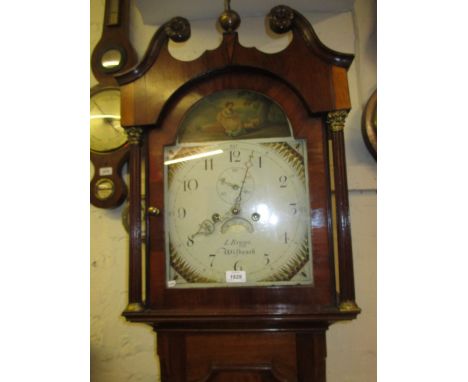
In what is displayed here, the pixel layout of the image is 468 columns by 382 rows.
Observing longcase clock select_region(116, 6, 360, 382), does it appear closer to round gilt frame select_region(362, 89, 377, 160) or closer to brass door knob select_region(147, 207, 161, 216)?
brass door knob select_region(147, 207, 161, 216)

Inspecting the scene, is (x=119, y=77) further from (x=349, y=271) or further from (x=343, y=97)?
(x=349, y=271)

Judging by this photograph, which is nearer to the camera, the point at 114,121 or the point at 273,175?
the point at 273,175

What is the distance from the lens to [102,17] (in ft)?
4.05

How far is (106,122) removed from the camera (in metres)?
1.14

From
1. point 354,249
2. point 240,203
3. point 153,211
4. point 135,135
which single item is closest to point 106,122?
point 135,135

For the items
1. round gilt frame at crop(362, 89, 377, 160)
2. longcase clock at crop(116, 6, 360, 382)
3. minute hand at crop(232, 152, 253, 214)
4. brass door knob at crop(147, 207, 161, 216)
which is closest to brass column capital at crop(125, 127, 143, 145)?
longcase clock at crop(116, 6, 360, 382)

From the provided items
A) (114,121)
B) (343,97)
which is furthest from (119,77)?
(343,97)

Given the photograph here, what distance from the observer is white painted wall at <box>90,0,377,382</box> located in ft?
3.46

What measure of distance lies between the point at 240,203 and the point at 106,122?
0.66m

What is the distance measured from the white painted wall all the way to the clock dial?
11 cm

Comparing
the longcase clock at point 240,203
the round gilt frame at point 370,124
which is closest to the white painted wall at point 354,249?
the round gilt frame at point 370,124

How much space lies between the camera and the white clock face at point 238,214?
73 cm

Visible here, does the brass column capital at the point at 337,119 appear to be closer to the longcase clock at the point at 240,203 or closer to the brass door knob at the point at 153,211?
the longcase clock at the point at 240,203
